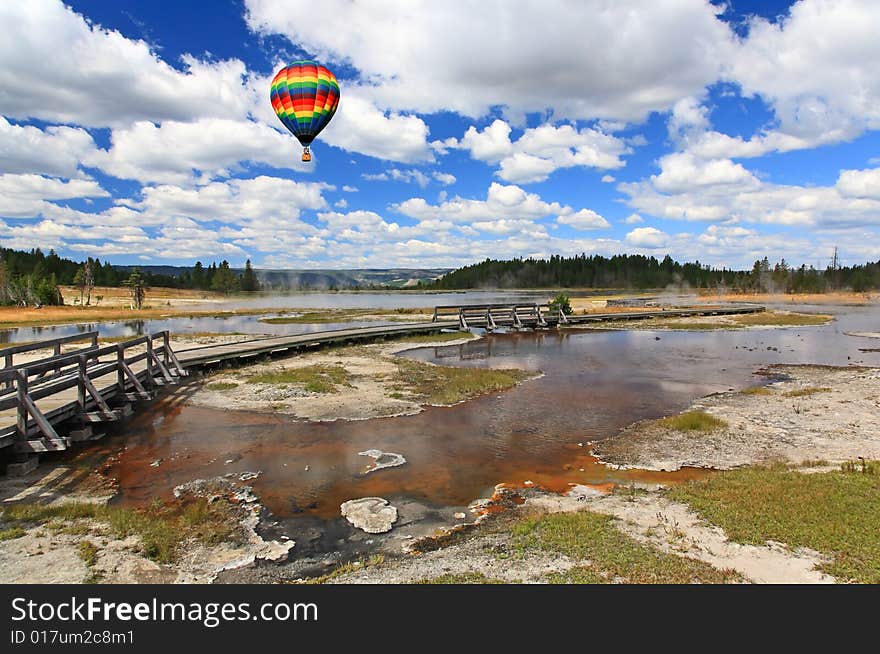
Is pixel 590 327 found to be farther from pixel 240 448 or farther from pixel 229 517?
pixel 229 517

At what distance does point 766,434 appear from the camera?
522 inches

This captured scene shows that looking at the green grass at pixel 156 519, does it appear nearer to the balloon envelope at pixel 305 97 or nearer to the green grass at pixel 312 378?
the green grass at pixel 312 378

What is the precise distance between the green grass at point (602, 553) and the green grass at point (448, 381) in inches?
394

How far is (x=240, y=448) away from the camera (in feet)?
41.7

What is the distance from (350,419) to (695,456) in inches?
364

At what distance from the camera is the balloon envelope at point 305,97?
29.2m

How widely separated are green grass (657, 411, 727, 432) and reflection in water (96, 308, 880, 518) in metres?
1.07

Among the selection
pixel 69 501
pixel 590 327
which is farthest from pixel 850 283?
pixel 69 501

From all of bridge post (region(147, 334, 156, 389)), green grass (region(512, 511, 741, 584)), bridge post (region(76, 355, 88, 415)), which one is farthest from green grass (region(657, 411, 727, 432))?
bridge post (region(147, 334, 156, 389))

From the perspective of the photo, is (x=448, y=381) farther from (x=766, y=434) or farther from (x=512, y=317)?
(x=512, y=317)

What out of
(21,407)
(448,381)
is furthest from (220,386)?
(21,407)

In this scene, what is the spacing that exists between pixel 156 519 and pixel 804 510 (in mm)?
10236
